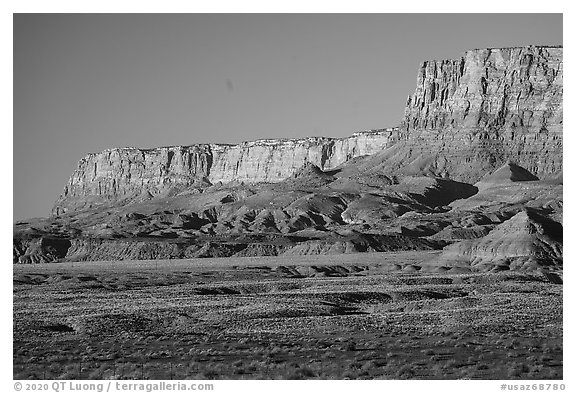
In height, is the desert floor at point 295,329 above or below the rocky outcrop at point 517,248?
below

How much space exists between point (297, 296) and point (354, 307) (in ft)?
32.9

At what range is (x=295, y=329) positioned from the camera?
2297 inches

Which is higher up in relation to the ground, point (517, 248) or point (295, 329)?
point (517, 248)

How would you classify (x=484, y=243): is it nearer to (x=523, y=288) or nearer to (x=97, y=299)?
(x=523, y=288)

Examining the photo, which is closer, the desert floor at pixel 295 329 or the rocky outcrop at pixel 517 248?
the desert floor at pixel 295 329

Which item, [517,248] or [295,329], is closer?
[295,329]

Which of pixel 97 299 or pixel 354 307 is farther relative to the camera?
pixel 97 299

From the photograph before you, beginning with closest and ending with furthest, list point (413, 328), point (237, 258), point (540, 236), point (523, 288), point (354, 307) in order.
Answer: point (413, 328)
point (354, 307)
point (523, 288)
point (540, 236)
point (237, 258)

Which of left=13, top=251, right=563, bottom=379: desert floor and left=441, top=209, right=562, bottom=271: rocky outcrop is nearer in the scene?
left=13, top=251, right=563, bottom=379: desert floor

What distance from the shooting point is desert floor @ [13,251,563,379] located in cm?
4328

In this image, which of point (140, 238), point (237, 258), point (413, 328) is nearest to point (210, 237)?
point (140, 238)

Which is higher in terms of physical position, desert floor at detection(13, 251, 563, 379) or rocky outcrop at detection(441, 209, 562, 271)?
rocky outcrop at detection(441, 209, 562, 271)

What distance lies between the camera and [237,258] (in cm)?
16550

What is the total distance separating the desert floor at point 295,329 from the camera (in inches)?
1704
